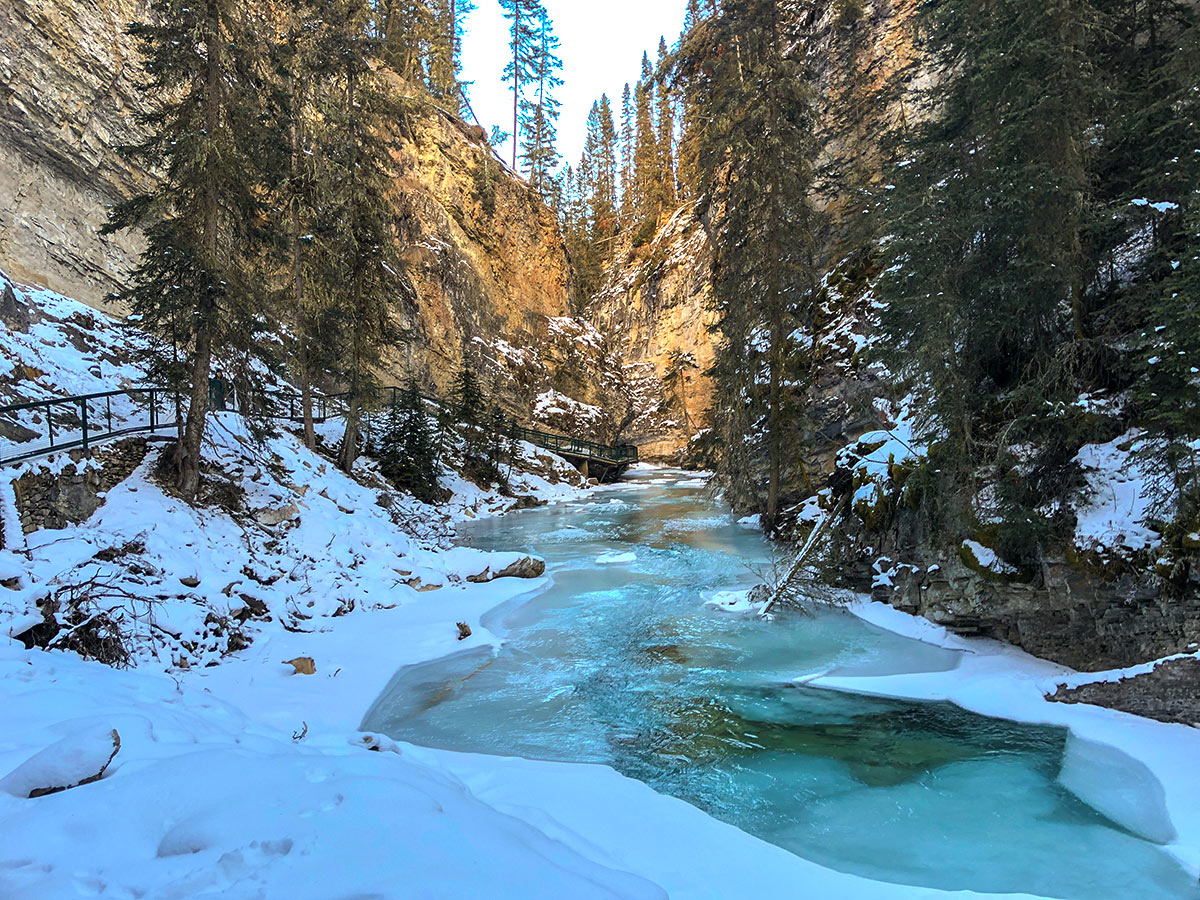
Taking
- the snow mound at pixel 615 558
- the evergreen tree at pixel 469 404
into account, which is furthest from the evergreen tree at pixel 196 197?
the evergreen tree at pixel 469 404

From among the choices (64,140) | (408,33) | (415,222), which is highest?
(408,33)

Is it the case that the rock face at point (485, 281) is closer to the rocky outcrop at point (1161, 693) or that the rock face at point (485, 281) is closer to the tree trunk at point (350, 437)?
the tree trunk at point (350, 437)

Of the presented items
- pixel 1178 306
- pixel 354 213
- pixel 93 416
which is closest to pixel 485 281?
pixel 354 213

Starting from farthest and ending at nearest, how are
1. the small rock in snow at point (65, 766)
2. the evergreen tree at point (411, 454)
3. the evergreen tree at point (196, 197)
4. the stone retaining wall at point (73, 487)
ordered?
the evergreen tree at point (411, 454) → the evergreen tree at point (196, 197) → the stone retaining wall at point (73, 487) → the small rock in snow at point (65, 766)

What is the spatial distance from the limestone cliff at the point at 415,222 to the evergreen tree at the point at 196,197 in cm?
725

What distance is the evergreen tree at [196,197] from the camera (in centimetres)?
970

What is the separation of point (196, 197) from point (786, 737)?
12.5 metres

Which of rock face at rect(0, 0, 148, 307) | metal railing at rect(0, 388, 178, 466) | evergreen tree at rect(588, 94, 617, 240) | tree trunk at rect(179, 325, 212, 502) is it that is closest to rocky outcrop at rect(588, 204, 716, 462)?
evergreen tree at rect(588, 94, 617, 240)

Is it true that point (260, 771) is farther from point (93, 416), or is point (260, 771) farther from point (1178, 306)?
point (93, 416)

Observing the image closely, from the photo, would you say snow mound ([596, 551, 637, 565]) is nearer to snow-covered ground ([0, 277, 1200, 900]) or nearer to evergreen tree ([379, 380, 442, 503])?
snow-covered ground ([0, 277, 1200, 900])

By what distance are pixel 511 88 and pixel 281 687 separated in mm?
60123

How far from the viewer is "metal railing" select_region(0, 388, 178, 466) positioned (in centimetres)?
866

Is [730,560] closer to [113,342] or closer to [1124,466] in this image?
[1124,466]

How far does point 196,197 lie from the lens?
10.1 metres
